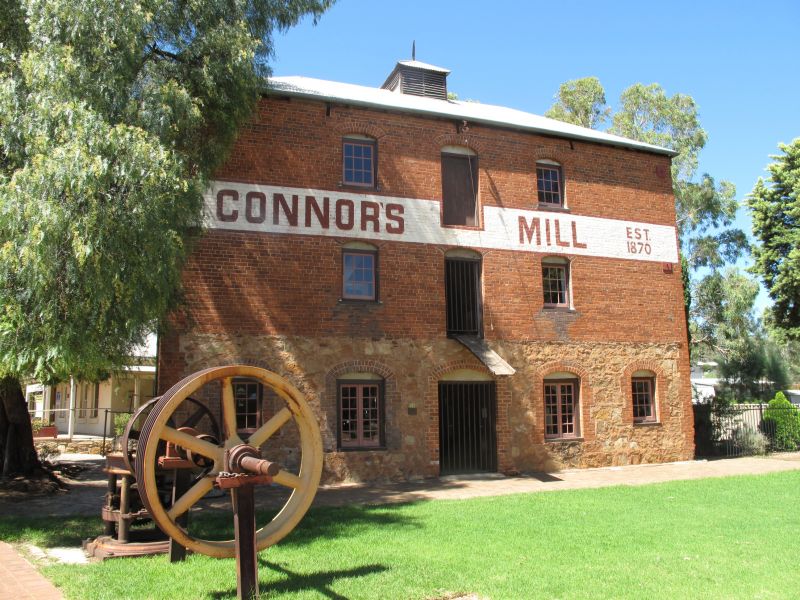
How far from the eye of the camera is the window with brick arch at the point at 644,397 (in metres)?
16.4

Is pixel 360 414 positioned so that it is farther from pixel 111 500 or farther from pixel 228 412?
pixel 228 412

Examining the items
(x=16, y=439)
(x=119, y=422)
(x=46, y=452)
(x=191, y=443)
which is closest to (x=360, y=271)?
(x=16, y=439)

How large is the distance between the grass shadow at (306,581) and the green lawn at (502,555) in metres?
0.01

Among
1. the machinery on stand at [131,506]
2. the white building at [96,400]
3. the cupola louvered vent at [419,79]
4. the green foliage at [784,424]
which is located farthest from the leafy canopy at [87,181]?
the green foliage at [784,424]

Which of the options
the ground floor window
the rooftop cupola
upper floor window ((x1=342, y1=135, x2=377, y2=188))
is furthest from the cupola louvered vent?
the ground floor window

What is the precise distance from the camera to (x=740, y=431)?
19312 mm

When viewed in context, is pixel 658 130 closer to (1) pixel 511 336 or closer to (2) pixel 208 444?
(1) pixel 511 336

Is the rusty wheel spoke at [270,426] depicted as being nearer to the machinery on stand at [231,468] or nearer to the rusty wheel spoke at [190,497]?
the machinery on stand at [231,468]

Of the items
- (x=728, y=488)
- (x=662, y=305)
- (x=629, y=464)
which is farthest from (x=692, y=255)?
(x=728, y=488)

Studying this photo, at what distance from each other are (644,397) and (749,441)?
4795 millimetres

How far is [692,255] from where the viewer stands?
32.7 metres

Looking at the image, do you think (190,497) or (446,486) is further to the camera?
(446,486)

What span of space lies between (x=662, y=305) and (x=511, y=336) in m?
4.69

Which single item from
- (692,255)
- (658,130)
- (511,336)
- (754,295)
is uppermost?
(658,130)
